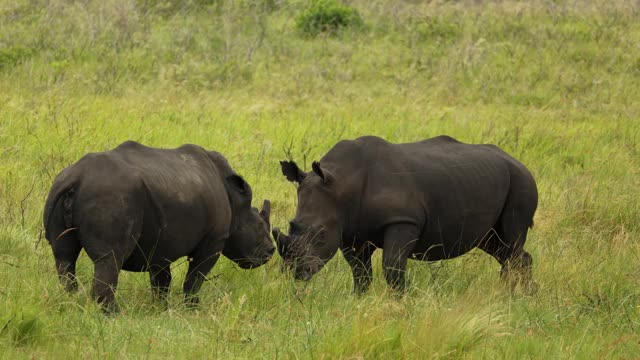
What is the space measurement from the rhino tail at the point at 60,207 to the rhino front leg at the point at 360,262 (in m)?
1.77

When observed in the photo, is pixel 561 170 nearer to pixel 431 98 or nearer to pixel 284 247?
pixel 431 98

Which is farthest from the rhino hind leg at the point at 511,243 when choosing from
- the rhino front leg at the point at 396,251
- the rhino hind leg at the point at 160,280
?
the rhino hind leg at the point at 160,280

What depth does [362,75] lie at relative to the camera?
15148mm

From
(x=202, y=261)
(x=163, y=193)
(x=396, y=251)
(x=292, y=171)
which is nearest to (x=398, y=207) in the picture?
(x=396, y=251)

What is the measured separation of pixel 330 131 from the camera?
11.7m

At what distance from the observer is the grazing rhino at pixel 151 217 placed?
5656 millimetres

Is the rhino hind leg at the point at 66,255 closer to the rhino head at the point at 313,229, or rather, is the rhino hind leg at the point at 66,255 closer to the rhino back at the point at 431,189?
the rhino head at the point at 313,229

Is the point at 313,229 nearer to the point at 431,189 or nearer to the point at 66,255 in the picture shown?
the point at 431,189

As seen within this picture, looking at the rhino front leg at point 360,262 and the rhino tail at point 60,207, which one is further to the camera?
the rhino front leg at point 360,262

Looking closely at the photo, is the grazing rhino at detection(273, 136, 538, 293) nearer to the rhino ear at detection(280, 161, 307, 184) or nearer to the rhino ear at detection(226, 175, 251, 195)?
the rhino ear at detection(280, 161, 307, 184)

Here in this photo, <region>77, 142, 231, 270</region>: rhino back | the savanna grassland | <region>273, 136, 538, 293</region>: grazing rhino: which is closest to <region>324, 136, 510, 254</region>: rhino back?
<region>273, 136, 538, 293</region>: grazing rhino

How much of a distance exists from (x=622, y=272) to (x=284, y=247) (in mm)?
2158

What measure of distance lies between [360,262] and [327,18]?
35.7 ft

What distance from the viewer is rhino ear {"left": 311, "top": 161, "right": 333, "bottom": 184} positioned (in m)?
6.43
